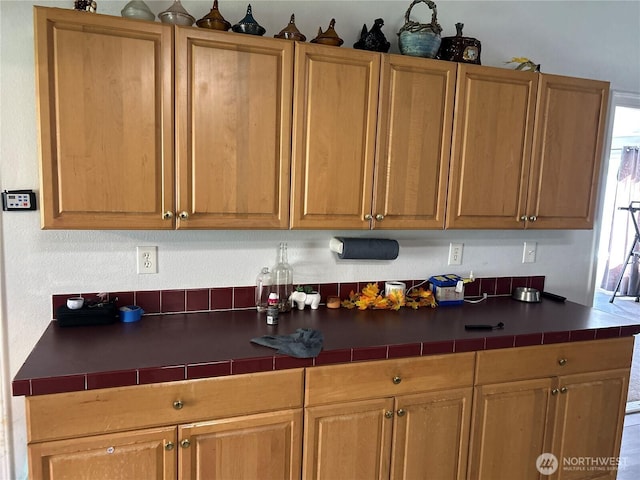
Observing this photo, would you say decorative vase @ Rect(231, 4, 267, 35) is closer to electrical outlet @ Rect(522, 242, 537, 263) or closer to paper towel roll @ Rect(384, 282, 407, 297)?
paper towel roll @ Rect(384, 282, 407, 297)

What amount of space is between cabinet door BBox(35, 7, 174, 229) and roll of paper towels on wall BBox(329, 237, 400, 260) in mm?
845

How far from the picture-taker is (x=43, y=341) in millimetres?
1634

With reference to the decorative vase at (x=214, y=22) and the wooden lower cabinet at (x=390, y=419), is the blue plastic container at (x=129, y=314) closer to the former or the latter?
the wooden lower cabinet at (x=390, y=419)

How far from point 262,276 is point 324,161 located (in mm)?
636

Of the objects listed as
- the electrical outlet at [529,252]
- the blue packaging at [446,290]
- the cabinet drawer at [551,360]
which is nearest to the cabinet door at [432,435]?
the cabinet drawer at [551,360]

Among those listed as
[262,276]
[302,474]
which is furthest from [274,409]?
[262,276]

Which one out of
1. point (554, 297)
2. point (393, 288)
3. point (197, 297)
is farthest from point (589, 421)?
point (197, 297)

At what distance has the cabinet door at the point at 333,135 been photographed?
1821 millimetres

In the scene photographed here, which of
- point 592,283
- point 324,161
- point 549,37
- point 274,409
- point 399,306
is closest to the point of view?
point 274,409

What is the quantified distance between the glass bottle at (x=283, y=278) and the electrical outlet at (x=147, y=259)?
543 mm

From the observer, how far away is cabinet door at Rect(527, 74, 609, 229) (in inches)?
86.5

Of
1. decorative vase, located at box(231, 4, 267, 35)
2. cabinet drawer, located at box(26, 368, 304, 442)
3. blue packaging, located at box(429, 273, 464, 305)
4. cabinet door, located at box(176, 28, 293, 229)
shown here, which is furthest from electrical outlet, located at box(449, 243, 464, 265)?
decorative vase, located at box(231, 4, 267, 35)

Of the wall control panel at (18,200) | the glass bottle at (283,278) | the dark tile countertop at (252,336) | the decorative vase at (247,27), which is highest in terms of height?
the decorative vase at (247,27)

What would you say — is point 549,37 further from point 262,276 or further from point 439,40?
point 262,276
